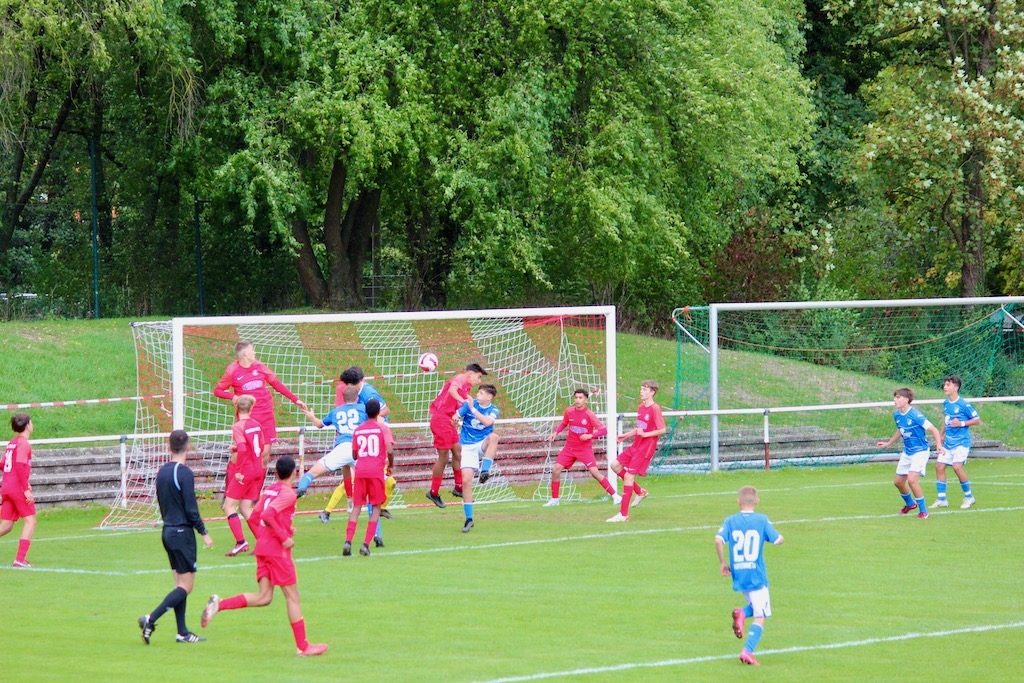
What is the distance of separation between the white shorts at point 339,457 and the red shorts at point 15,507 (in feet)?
11.1

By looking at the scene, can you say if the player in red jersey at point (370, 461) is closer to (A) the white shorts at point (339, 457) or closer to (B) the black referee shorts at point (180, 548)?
(A) the white shorts at point (339, 457)

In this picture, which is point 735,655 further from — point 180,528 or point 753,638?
point 180,528

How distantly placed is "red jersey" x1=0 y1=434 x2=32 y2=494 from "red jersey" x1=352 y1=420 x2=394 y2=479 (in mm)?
3529

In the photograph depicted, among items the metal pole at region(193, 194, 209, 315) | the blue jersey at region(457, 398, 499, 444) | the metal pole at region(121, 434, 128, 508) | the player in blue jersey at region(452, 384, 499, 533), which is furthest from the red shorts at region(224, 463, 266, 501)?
the metal pole at region(193, 194, 209, 315)

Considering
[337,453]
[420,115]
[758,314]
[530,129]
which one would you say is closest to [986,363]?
[758,314]

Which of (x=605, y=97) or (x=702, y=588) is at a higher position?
(x=605, y=97)

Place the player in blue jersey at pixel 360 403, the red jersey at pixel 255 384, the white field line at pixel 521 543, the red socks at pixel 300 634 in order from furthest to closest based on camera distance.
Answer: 1. the player in blue jersey at pixel 360 403
2. the red jersey at pixel 255 384
3. the white field line at pixel 521 543
4. the red socks at pixel 300 634

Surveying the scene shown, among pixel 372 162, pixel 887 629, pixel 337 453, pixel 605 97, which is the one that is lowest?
pixel 887 629

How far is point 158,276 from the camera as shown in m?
27.2

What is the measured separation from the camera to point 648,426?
16438 mm

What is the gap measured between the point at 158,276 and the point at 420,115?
688cm

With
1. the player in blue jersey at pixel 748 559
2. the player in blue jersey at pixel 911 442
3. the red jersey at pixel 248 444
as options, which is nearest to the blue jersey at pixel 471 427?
the red jersey at pixel 248 444

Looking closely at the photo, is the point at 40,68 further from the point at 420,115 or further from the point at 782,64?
the point at 782,64

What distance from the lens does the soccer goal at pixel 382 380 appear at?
61.7 ft
